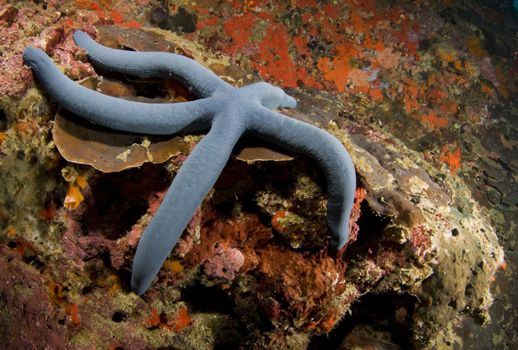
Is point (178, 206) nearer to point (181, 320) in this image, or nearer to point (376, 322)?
point (181, 320)

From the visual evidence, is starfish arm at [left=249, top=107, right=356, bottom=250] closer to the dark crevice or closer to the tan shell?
the tan shell

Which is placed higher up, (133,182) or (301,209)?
(301,209)

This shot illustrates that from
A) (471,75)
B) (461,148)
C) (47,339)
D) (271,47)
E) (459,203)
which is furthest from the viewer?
(471,75)

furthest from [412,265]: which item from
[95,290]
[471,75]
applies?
[471,75]

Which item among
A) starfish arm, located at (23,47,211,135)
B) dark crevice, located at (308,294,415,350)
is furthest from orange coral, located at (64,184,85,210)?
dark crevice, located at (308,294,415,350)

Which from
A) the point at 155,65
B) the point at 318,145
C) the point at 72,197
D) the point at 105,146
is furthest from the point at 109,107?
the point at 318,145

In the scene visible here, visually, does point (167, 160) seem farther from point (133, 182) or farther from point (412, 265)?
point (412, 265)
